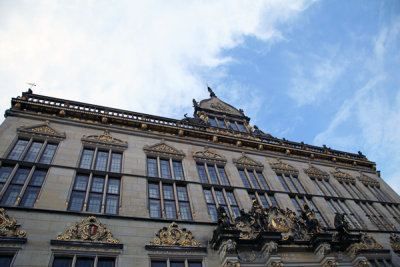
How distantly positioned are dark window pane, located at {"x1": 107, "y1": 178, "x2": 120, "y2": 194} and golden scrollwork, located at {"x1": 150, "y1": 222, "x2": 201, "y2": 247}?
3.40 metres

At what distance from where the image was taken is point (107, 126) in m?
18.9

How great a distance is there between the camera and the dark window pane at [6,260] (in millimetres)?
10516

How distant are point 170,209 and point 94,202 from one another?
12.8 feet

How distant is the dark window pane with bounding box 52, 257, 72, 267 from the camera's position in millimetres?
11141

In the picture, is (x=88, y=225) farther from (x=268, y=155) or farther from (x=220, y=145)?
(x=268, y=155)

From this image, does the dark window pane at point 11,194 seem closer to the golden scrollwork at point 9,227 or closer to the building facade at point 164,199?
the building facade at point 164,199

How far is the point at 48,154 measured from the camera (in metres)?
15.6

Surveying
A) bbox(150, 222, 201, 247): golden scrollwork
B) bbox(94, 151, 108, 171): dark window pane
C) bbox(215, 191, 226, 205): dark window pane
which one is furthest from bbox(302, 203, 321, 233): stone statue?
bbox(94, 151, 108, 171): dark window pane

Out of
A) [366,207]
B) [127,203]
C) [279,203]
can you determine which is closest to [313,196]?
[279,203]

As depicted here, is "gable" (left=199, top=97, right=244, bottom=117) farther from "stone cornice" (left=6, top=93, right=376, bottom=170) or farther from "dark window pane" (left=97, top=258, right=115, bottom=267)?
"dark window pane" (left=97, top=258, right=115, bottom=267)

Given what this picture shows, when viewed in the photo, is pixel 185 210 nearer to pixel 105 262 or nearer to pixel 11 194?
pixel 105 262

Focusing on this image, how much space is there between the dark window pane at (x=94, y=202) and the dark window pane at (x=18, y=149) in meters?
4.51

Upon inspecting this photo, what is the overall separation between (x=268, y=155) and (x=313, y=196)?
14.8ft

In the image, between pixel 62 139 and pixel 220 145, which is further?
pixel 220 145
